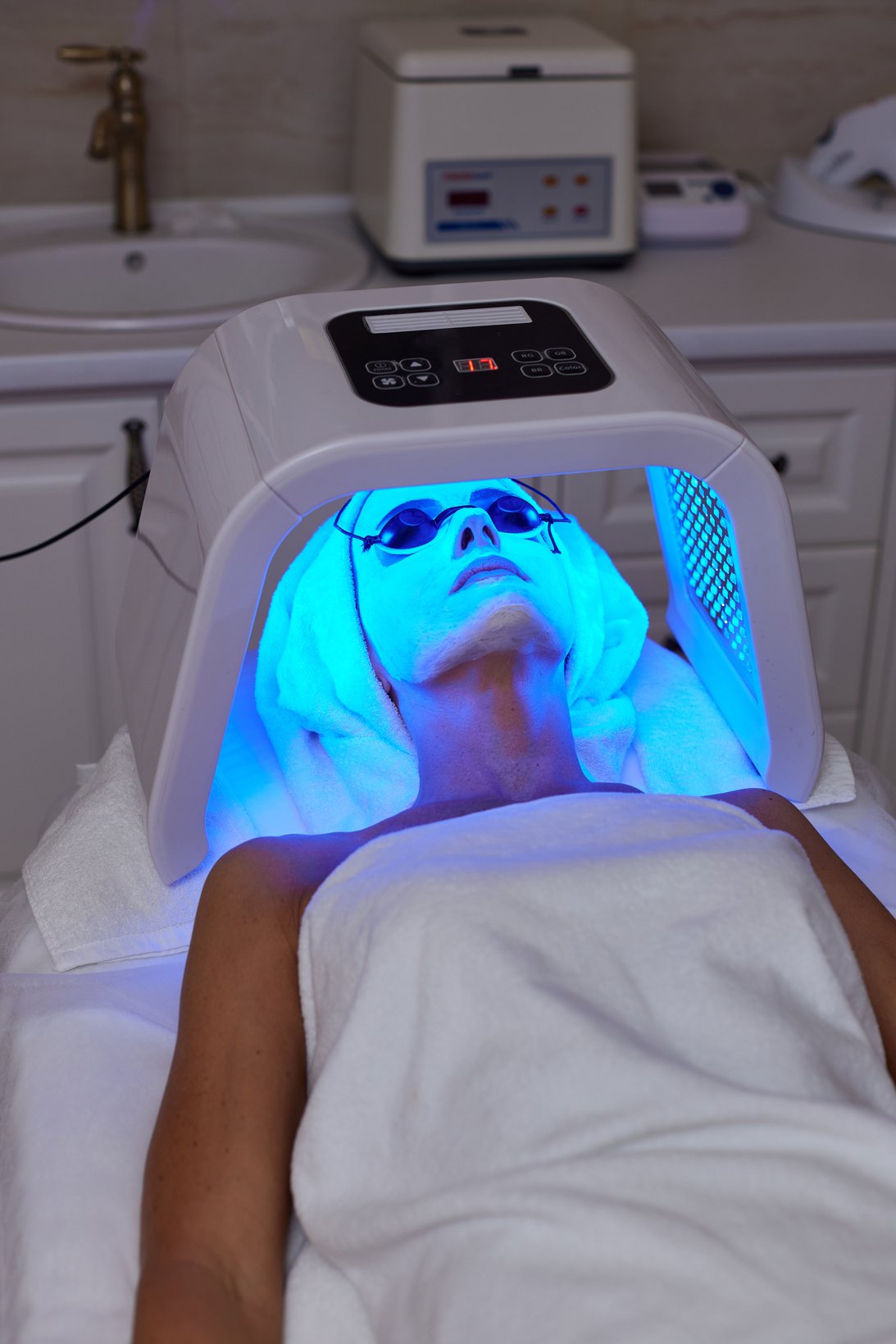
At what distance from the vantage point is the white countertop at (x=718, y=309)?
5.48ft

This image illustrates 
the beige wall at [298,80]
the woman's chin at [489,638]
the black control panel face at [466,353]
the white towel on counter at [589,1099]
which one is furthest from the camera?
the beige wall at [298,80]

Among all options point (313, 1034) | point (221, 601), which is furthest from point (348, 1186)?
point (221, 601)

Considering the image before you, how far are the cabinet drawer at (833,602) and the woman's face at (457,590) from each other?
674 millimetres

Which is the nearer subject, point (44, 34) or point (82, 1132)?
point (82, 1132)

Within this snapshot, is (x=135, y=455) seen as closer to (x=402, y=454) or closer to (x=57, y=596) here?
(x=57, y=596)

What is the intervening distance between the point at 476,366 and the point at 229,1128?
1.97 ft

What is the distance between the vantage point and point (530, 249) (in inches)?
77.2

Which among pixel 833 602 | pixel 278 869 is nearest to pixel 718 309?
pixel 833 602

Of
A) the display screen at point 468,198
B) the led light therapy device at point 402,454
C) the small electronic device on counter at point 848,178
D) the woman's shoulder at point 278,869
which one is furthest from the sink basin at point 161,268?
the woman's shoulder at point 278,869

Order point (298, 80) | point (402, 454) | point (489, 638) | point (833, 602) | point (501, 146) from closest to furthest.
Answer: point (402, 454) → point (489, 638) → point (501, 146) → point (833, 602) → point (298, 80)

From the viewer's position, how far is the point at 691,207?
2053 millimetres

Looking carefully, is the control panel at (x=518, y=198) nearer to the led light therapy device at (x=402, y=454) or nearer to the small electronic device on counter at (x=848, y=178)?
the small electronic device on counter at (x=848, y=178)

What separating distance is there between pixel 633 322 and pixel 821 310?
781 mm

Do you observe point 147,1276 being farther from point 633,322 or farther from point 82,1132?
point 633,322
